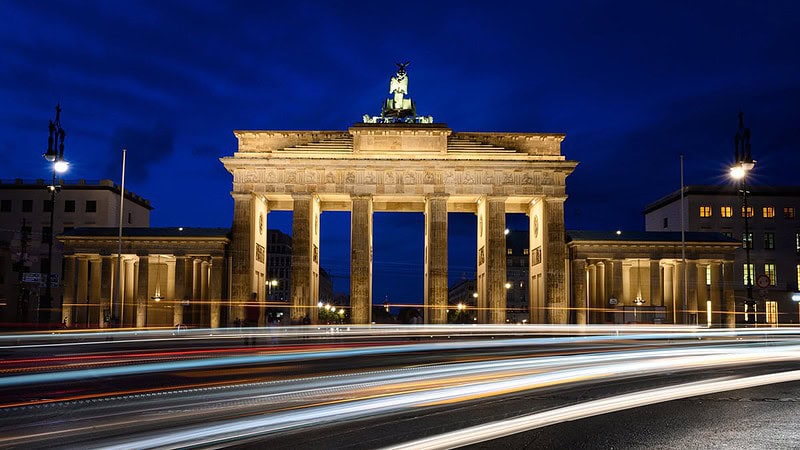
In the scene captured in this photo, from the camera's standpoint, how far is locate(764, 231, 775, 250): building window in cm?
7606

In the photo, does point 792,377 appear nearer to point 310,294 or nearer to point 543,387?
point 543,387

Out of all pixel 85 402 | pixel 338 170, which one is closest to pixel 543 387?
pixel 85 402

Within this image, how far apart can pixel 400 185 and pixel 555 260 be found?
13273 millimetres

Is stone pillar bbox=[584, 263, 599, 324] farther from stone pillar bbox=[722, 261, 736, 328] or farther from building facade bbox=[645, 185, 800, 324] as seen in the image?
building facade bbox=[645, 185, 800, 324]

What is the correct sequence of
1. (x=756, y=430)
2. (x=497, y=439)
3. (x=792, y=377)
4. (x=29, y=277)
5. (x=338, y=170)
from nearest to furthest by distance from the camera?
(x=497, y=439) → (x=756, y=430) → (x=792, y=377) → (x=29, y=277) → (x=338, y=170)

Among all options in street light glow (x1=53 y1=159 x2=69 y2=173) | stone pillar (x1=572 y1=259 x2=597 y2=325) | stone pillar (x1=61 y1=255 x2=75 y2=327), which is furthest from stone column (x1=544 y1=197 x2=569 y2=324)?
stone pillar (x1=61 y1=255 x2=75 y2=327)

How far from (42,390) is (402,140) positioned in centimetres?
4720

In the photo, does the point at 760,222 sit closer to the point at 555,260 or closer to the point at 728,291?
the point at 728,291

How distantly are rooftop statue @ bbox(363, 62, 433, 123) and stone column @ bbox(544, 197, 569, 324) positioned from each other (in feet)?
42.7

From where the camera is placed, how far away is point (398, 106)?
61719 millimetres

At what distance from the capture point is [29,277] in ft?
125

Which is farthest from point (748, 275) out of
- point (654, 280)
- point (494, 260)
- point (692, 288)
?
point (692, 288)

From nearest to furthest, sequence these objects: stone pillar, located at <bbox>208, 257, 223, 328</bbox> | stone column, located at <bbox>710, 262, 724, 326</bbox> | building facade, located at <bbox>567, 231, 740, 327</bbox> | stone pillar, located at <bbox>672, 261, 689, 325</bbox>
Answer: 1. stone pillar, located at <bbox>208, 257, 223, 328</bbox>
2. stone column, located at <bbox>710, 262, 724, 326</bbox>
3. building facade, located at <bbox>567, 231, 740, 327</bbox>
4. stone pillar, located at <bbox>672, 261, 689, 325</bbox>

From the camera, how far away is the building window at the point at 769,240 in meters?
76.1
